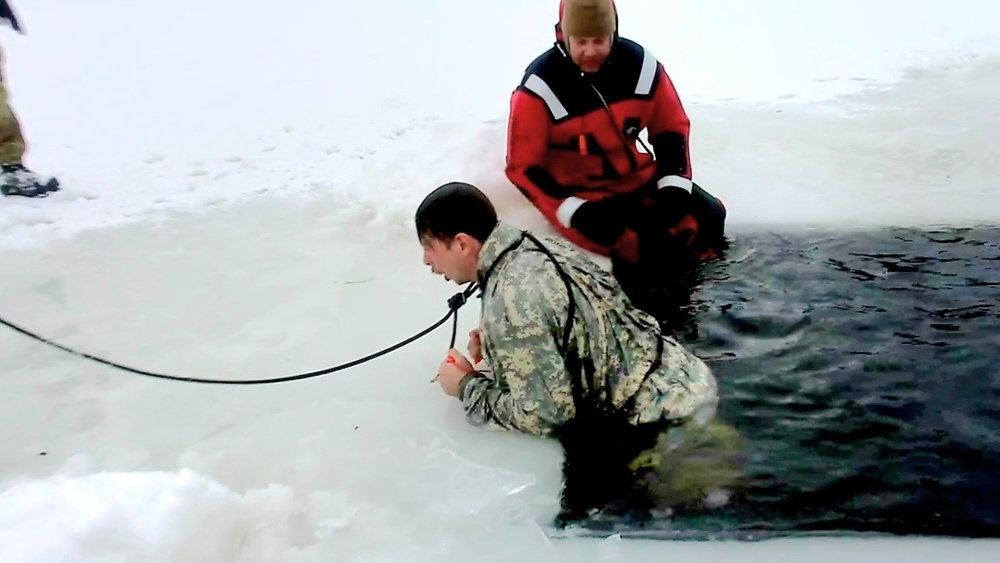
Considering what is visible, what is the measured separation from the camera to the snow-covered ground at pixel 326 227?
88.6 inches

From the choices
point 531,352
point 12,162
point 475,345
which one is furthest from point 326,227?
point 531,352

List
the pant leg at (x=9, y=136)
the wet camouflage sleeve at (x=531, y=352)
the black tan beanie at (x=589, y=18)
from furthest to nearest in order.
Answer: the pant leg at (x=9, y=136)
the black tan beanie at (x=589, y=18)
the wet camouflage sleeve at (x=531, y=352)

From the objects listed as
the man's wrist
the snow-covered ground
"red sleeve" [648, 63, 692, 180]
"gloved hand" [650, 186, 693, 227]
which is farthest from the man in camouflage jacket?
"red sleeve" [648, 63, 692, 180]

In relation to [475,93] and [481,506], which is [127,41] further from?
[481,506]

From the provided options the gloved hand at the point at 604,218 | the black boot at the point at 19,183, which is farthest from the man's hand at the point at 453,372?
the black boot at the point at 19,183

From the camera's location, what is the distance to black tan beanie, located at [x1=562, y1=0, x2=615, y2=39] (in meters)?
3.28

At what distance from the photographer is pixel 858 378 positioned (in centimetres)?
274

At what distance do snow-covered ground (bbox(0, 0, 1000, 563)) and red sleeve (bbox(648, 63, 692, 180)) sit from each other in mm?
616

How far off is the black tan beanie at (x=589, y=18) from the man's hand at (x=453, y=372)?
140 cm

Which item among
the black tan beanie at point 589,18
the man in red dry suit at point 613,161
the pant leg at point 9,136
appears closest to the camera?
the black tan beanie at point 589,18

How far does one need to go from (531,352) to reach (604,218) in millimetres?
1434

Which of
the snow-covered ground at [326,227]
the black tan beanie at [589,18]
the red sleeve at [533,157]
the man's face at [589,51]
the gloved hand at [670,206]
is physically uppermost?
the black tan beanie at [589,18]

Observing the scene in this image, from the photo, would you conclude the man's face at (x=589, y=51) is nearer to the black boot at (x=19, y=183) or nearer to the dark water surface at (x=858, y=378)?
the dark water surface at (x=858, y=378)

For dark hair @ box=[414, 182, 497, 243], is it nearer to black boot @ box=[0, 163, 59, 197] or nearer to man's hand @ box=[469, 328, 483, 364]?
man's hand @ box=[469, 328, 483, 364]
